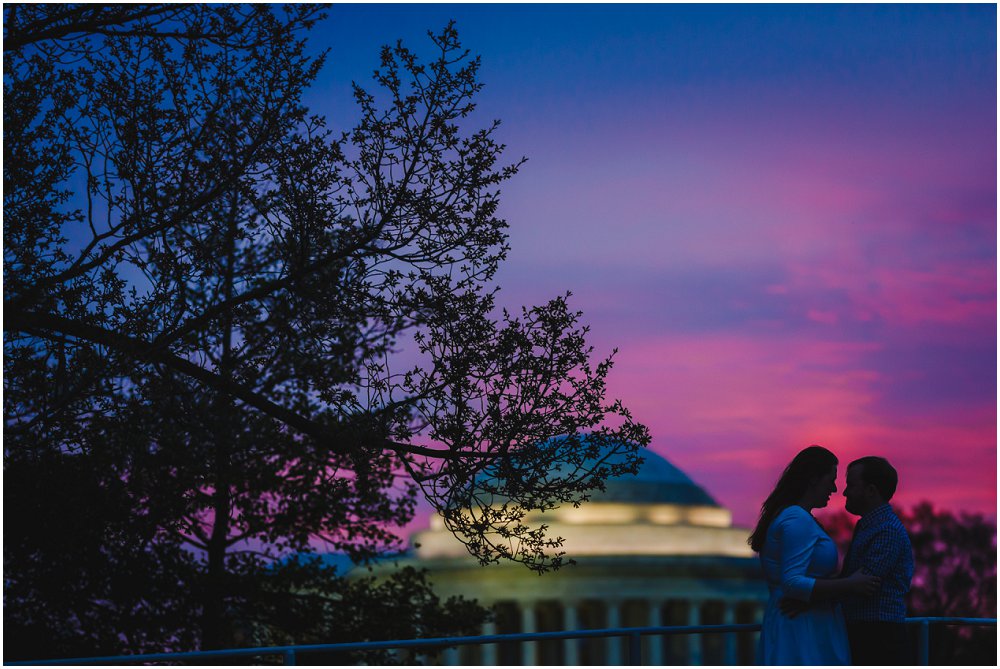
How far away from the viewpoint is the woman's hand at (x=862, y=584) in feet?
18.4

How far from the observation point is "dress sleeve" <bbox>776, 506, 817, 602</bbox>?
5.58 meters

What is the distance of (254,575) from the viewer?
15.7 m

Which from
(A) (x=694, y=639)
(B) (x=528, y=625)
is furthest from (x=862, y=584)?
(B) (x=528, y=625)

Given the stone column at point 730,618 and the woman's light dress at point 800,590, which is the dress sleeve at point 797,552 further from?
the stone column at point 730,618

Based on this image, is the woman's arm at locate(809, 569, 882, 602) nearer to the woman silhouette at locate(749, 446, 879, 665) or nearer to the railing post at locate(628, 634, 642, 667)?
the woman silhouette at locate(749, 446, 879, 665)

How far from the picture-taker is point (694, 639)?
61594 millimetres

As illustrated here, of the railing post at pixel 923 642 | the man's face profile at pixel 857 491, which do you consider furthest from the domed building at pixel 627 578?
the man's face profile at pixel 857 491

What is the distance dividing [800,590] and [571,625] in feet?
201

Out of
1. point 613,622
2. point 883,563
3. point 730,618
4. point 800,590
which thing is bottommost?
point 613,622

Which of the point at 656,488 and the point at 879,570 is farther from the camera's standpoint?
the point at 656,488

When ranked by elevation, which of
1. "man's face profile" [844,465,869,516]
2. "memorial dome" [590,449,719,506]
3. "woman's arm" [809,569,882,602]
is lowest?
"woman's arm" [809,569,882,602]

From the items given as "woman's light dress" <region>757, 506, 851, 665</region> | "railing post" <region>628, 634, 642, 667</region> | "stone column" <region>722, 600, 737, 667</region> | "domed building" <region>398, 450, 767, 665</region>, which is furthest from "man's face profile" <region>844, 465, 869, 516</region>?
"domed building" <region>398, 450, 767, 665</region>

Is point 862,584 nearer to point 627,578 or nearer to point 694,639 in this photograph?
point 694,639

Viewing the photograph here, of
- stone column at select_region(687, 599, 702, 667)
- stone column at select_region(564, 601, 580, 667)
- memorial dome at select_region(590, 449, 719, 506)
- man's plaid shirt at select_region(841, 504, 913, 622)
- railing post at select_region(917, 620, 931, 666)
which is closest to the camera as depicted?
man's plaid shirt at select_region(841, 504, 913, 622)
